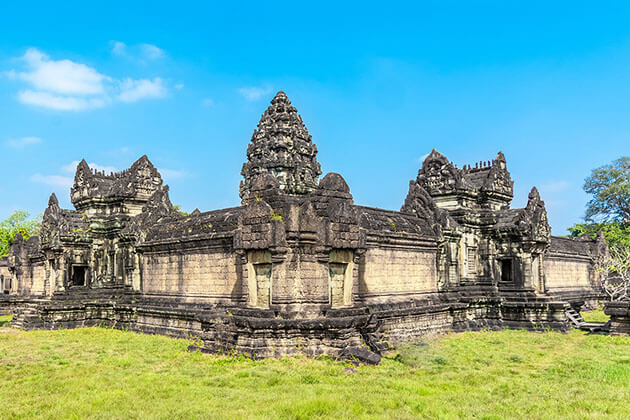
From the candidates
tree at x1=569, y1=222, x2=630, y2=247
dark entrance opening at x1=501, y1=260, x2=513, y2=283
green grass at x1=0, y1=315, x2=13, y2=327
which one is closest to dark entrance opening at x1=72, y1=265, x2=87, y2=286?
green grass at x1=0, y1=315, x2=13, y2=327

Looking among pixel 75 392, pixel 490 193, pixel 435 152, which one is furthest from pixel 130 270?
pixel 490 193

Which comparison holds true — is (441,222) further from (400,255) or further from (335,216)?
(335,216)

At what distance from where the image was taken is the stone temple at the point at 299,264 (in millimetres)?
14398

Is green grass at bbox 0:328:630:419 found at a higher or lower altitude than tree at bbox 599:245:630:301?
lower

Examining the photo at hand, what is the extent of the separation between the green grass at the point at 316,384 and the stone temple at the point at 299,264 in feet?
4.72

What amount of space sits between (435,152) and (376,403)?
17.5m

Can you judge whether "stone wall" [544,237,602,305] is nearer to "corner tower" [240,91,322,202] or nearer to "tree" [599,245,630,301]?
"tree" [599,245,630,301]

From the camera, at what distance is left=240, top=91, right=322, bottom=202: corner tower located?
34.4m

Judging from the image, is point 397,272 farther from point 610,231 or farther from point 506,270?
point 610,231

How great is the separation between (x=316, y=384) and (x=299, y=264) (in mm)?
3912

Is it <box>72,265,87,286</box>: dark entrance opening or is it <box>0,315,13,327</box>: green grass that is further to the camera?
<box>0,315,13,327</box>: green grass

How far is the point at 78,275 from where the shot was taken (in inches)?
1072

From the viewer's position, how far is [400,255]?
19109 mm

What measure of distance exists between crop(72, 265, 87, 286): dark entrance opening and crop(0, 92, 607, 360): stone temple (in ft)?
0.19
